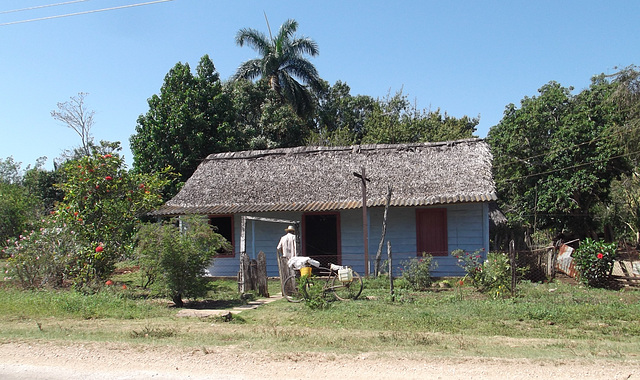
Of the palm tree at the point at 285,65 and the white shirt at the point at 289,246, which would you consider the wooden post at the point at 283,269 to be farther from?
the palm tree at the point at 285,65

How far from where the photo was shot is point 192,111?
87.5 ft

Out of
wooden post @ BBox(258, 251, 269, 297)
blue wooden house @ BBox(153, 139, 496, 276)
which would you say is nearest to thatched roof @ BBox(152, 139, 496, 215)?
blue wooden house @ BBox(153, 139, 496, 276)

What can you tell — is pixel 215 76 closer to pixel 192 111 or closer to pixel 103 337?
pixel 192 111

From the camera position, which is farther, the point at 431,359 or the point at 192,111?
the point at 192,111

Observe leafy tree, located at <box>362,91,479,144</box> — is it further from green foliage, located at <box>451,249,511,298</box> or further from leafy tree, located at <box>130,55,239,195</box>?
green foliage, located at <box>451,249,511,298</box>

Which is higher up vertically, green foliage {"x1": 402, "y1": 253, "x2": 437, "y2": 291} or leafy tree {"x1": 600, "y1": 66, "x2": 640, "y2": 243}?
leafy tree {"x1": 600, "y1": 66, "x2": 640, "y2": 243}

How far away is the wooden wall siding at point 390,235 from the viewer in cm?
1639

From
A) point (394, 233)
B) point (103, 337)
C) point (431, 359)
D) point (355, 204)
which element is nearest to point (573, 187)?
point (394, 233)

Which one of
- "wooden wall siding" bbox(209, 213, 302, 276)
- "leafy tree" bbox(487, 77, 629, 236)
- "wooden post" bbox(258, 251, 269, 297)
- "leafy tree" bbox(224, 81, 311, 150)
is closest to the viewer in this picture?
"wooden post" bbox(258, 251, 269, 297)

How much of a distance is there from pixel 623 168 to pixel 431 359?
21.1 meters

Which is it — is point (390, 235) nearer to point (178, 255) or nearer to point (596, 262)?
point (596, 262)

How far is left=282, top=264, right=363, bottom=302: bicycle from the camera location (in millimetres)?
11703

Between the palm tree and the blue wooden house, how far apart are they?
598 inches

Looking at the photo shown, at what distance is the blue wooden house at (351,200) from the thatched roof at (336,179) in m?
0.04
